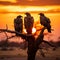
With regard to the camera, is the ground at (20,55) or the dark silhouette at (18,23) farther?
the ground at (20,55)

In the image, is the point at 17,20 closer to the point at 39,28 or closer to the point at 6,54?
the point at 39,28

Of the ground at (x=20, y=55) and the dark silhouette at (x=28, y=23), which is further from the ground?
the dark silhouette at (x=28, y=23)

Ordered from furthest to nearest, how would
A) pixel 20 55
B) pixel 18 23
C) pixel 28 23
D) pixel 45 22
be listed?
pixel 20 55
pixel 45 22
pixel 18 23
pixel 28 23

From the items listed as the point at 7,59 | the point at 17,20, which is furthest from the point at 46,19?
the point at 7,59

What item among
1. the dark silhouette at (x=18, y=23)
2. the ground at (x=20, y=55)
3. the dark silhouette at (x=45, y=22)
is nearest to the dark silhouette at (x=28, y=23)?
the dark silhouette at (x=18, y=23)

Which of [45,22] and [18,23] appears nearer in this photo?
[18,23]

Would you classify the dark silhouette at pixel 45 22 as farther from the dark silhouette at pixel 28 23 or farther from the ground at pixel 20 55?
the ground at pixel 20 55

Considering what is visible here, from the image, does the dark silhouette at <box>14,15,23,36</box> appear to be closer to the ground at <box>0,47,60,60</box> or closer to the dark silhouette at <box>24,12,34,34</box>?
the dark silhouette at <box>24,12,34,34</box>

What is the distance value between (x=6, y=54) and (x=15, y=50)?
98 cm

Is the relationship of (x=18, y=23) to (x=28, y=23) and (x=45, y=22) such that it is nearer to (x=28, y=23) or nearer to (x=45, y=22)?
(x=28, y=23)

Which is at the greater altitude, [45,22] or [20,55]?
[45,22]

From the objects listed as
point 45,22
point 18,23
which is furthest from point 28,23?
point 45,22

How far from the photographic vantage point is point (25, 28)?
15.4 m

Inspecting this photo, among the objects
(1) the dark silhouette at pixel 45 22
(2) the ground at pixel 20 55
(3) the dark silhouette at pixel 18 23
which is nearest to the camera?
(1) the dark silhouette at pixel 45 22
